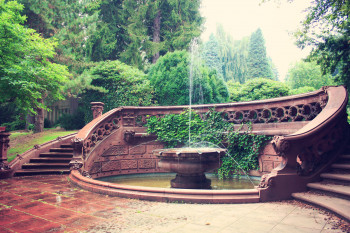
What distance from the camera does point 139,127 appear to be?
11.0 m

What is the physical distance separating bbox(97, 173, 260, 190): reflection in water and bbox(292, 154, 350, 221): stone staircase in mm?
2758

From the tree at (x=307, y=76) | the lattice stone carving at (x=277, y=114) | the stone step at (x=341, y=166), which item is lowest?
the stone step at (x=341, y=166)

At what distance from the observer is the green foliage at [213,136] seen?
30.8 feet

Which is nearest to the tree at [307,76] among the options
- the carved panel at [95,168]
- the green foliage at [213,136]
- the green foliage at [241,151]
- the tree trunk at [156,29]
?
the tree trunk at [156,29]

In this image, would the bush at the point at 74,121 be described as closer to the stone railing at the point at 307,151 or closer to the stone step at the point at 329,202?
the stone railing at the point at 307,151

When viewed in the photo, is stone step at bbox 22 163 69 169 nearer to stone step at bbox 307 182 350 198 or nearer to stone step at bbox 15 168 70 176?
stone step at bbox 15 168 70 176

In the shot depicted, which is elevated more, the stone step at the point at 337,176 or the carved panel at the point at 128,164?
the stone step at the point at 337,176

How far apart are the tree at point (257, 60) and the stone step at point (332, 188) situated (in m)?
37.5

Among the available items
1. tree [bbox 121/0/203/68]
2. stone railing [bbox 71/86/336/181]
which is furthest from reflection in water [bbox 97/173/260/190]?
tree [bbox 121/0/203/68]

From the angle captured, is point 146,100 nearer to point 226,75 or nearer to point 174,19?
point 174,19

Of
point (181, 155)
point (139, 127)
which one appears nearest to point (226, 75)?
point (139, 127)

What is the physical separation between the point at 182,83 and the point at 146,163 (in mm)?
5482

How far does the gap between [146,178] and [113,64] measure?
9537mm

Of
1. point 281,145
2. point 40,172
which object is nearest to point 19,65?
point 40,172
